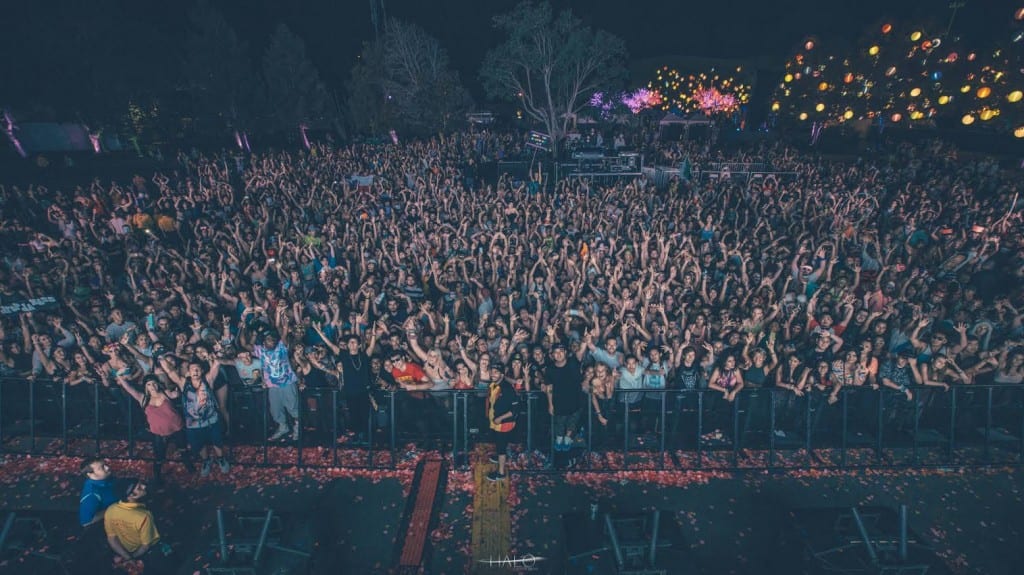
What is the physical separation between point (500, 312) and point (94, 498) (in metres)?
6.10

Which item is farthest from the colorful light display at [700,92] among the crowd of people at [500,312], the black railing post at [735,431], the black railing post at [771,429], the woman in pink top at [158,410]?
the woman in pink top at [158,410]

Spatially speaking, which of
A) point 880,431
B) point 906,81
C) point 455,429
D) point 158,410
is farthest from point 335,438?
point 906,81

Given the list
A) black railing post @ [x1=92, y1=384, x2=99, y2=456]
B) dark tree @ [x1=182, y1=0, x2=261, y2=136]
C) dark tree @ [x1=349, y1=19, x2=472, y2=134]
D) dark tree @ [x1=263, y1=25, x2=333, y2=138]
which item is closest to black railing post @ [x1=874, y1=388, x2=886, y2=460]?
black railing post @ [x1=92, y1=384, x2=99, y2=456]

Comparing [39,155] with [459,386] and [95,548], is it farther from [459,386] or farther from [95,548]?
[459,386]

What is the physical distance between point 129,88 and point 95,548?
1262 inches

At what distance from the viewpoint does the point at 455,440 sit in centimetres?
716

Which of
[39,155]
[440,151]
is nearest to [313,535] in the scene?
[440,151]

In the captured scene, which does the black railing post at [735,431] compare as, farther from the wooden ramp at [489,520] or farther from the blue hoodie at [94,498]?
the blue hoodie at [94,498]

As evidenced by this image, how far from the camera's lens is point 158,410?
21.1 feet

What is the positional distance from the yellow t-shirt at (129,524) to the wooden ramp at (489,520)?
3689mm

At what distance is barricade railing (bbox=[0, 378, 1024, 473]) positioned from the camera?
23.5 ft

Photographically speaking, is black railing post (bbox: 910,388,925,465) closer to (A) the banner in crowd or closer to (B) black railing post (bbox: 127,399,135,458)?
(B) black railing post (bbox: 127,399,135,458)

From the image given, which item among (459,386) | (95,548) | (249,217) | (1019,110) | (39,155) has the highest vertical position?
(1019,110)

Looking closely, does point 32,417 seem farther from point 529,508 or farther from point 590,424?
point 590,424
